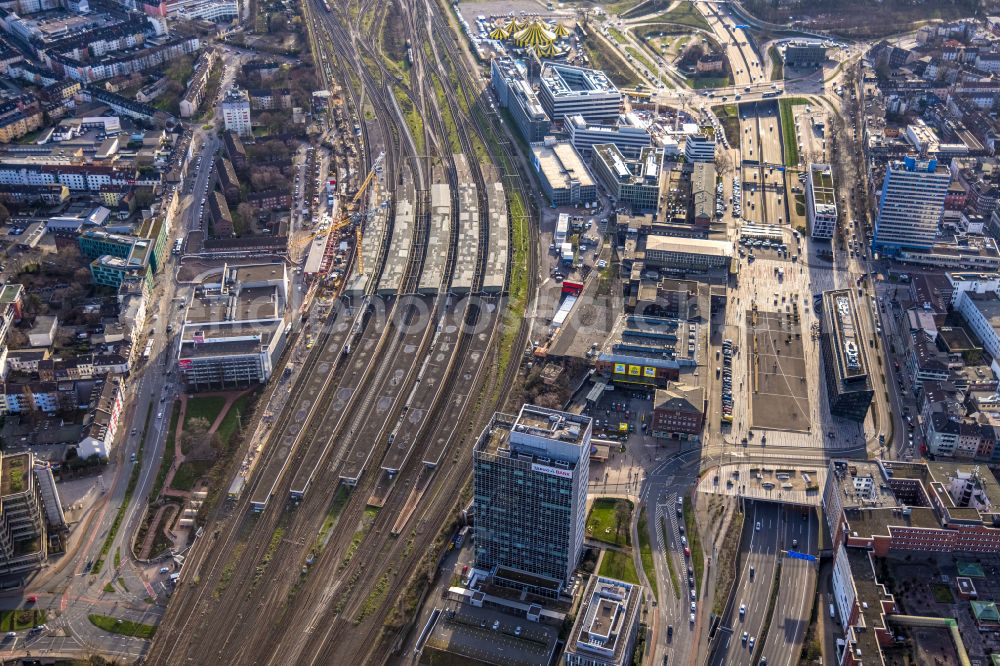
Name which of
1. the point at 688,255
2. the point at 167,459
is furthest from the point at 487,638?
the point at 688,255

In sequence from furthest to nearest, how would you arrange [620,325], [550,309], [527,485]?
[550,309], [620,325], [527,485]

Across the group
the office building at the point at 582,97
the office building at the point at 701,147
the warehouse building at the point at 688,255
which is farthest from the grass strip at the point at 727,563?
the office building at the point at 582,97

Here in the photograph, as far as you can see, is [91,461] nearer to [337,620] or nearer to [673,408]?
[337,620]

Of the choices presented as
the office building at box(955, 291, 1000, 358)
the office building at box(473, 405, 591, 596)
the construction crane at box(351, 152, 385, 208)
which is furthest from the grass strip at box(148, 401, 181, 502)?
the office building at box(955, 291, 1000, 358)

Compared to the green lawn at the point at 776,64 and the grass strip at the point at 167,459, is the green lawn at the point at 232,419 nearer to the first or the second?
the grass strip at the point at 167,459

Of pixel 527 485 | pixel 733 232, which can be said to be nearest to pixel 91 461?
pixel 527 485
